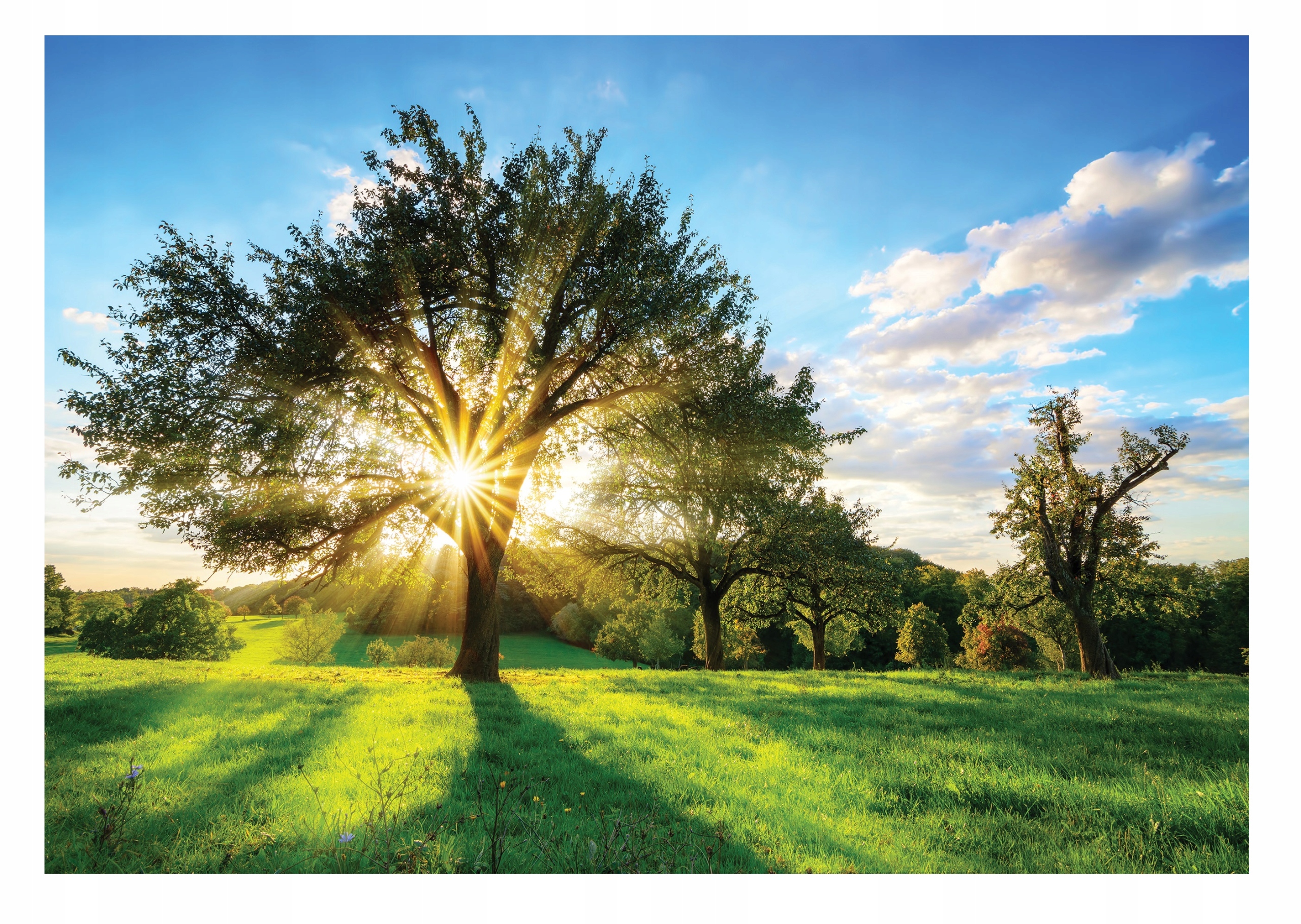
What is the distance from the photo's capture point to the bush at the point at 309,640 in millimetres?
50938

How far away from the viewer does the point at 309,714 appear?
903 centimetres

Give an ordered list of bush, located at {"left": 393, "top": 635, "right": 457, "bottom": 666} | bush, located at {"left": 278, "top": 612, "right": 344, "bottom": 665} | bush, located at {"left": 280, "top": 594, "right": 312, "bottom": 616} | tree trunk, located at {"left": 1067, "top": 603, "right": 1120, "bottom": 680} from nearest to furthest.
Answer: tree trunk, located at {"left": 1067, "top": 603, "right": 1120, "bottom": 680} < bush, located at {"left": 280, "top": 594, "right": 312, "bottom": 616} < bush, located at {"left": 278, "top": 612, "right": 344, "bottom": 665} < bush, located at {"left": 393, "top": 635, "right": 457, "bottom": 666}

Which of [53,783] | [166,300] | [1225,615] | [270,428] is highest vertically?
[166,300]

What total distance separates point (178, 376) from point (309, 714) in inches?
310

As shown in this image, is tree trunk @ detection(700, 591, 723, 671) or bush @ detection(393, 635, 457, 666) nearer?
tree trunk @ detection(700, 591, 723, 671)

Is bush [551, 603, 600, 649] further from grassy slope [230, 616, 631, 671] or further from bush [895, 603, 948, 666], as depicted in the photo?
bush [895, 603, 948, 666]

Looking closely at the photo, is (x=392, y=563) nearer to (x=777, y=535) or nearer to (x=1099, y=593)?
(x=777, y=535)

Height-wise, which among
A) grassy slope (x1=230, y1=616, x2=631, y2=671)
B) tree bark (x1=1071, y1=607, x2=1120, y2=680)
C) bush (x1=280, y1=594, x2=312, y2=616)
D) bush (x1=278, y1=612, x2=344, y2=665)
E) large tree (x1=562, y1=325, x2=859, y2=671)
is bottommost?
grassy slope (x1=230, y1=616, x2=631, y2=671)

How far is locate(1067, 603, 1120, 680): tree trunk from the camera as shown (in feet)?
58.7

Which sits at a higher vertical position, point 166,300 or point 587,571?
point 166,300

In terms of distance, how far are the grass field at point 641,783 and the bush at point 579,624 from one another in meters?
57.9

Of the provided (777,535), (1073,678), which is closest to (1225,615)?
(1073,678)

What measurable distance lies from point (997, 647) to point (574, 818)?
56824 millimetres

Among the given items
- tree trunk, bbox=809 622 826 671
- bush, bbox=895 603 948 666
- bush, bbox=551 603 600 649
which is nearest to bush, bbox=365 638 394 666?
bush, bbox=551 603 600 649
